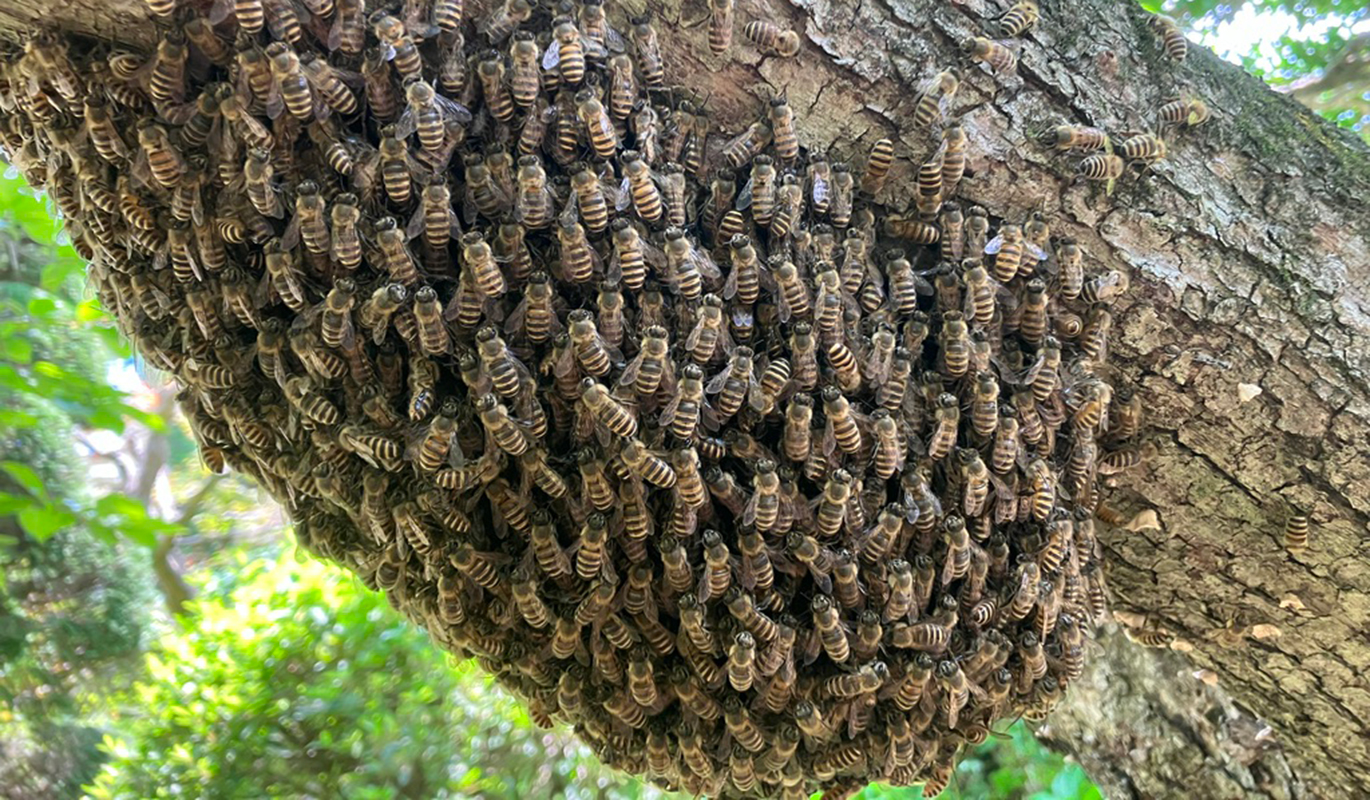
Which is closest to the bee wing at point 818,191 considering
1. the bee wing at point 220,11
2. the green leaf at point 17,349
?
the bee wing at point 220,11

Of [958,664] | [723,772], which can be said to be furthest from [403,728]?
[958,664]

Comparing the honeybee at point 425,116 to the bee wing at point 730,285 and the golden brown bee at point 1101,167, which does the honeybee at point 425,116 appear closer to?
the bee wing at point 730,285

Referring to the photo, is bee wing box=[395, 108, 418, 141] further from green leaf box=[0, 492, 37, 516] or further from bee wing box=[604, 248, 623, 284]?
green leaf box=[0, 492, 37, 516]

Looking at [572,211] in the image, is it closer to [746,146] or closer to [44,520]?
[746,146]

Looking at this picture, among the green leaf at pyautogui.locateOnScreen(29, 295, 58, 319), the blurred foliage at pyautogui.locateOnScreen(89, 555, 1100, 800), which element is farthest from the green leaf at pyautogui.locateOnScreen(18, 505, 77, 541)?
the blurred foliage at pyautogui.locateOnScreen(89, 555, 1100, 800)

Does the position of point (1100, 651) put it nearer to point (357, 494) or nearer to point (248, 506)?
point (357, 494)

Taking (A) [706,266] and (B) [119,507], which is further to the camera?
(B) [119,507]

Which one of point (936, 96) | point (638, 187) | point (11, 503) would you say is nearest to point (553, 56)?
point (638, 187)
